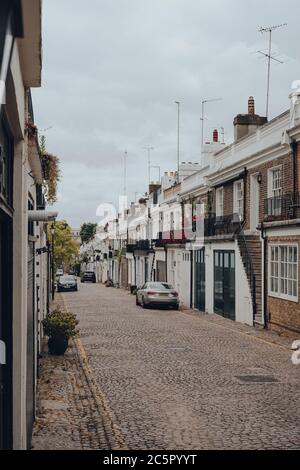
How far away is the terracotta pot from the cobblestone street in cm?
53

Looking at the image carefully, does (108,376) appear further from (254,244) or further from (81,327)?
(254,244)

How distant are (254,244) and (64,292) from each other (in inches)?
1039

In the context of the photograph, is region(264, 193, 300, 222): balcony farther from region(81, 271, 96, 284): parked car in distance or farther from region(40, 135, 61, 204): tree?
region(81, 271, 96, 284): parked car in distance

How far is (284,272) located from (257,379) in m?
7.86

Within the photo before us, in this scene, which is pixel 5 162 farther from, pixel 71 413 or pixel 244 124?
pixel 244 124

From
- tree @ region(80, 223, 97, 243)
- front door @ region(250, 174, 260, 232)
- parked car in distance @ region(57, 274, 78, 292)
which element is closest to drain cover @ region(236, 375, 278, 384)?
front door @ region(250, 174, 260, 232)

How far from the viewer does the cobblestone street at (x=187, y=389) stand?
770cm

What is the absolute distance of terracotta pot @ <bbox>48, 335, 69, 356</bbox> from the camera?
1384 cm

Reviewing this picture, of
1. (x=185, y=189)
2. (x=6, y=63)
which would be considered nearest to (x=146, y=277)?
(x=185, y=189)

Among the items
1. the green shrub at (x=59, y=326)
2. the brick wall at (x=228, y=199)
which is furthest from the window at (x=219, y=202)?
the green shrub at (x=59, y=326)

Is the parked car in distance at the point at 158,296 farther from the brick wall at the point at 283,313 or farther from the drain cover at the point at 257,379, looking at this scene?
the drain cover at the point at 257,379

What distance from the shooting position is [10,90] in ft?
13.4

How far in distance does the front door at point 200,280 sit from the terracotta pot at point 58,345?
15.2 metres
